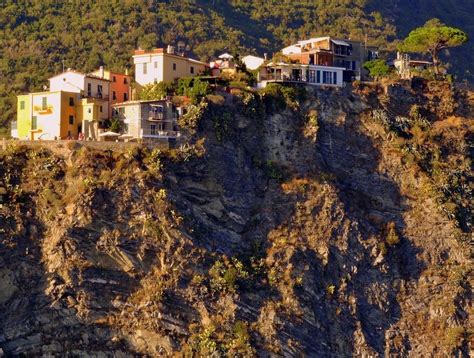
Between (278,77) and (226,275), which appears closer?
(226,275)

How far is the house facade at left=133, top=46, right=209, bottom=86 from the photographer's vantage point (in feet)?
247

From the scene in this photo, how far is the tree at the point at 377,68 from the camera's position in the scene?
8162cm

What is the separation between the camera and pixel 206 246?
67438 millimetres

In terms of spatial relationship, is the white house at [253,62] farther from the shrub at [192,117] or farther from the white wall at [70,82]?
the white wall at [70,82]

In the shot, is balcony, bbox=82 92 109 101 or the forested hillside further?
the forested hillside

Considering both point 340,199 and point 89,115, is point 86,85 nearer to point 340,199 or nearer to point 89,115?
point 89,115

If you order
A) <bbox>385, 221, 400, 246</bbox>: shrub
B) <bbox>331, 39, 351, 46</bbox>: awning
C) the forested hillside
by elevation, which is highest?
the forested hillside

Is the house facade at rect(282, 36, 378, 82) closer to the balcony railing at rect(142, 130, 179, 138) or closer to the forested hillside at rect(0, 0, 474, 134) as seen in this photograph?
the balcony railing at rect(142, 130, 179, 138)

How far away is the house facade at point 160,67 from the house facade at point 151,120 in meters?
4.42

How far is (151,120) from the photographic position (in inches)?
2776

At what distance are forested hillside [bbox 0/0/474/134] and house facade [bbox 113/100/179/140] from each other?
62.3 feet

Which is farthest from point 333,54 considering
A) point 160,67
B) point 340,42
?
point 160,67

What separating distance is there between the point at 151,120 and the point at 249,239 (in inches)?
334

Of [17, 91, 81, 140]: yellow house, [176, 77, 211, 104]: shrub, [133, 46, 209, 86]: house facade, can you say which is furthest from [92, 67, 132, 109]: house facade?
[176, 77, 211, 104]: shrub
